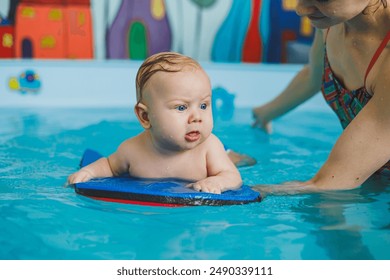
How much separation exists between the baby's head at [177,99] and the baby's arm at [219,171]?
0.10m

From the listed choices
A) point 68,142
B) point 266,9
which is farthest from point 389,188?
point 266,9

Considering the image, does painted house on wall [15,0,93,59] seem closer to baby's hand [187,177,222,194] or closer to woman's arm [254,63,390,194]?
baby's hand [187,177,222,194]

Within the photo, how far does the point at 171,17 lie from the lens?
559 cm

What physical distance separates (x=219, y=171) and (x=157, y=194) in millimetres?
306

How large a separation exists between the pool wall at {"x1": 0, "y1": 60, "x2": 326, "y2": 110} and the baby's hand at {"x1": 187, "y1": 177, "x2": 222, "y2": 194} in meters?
2.47

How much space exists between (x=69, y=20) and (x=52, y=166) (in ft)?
8.96

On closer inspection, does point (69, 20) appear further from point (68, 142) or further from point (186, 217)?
point (186, 217)

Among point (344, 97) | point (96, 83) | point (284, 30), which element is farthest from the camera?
point (284, 30)

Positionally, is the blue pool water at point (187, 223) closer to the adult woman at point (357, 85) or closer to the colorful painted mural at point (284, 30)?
the adult woman at point (357, 85)

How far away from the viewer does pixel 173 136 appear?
230 centimetres

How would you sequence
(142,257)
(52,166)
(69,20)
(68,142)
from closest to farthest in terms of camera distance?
(142,257), (52,166), (68,142), (69,20)

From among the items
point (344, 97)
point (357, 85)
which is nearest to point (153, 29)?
point (344, 97)

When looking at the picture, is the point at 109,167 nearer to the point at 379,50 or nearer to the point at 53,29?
the point at 379,50

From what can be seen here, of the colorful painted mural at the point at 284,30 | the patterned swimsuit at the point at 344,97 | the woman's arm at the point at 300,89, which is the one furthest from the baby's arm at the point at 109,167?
the colorful painted mural at the point at 284,30
